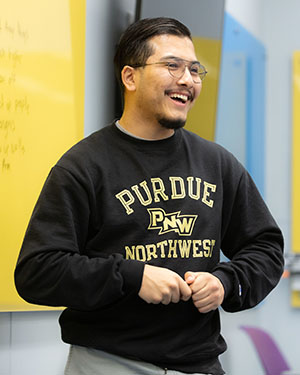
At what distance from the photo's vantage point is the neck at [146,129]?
144cm

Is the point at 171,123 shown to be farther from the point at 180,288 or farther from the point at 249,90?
the point at 249,90

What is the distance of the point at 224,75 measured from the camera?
10.3ft

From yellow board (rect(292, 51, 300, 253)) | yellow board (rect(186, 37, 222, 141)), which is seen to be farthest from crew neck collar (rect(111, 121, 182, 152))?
yellow board (rect(292, 51, 300, 253))

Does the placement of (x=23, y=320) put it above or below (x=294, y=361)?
above

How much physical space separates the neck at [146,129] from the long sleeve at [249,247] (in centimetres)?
23

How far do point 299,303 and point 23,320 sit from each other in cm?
217

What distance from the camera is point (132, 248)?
1349mm

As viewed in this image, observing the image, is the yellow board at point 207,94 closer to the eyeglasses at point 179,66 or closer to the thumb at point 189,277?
the eyeglasses at point 179,66

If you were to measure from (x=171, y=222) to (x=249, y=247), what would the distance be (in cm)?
22

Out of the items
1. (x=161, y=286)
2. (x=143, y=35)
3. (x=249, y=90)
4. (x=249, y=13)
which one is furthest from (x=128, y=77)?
(x=249, y=13)

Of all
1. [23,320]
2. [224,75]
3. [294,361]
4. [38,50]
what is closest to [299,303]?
[294,361]

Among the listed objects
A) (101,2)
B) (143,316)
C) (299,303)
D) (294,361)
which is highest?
(101,2)

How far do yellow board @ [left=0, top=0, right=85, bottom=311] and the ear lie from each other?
43cm

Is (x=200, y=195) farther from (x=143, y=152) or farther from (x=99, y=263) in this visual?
(x=99, y=263)
